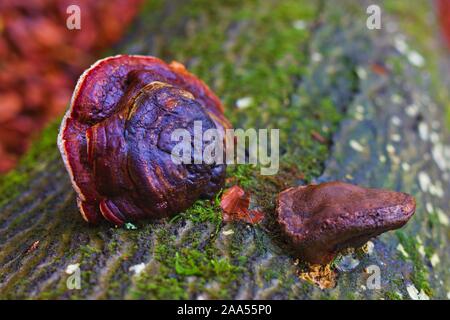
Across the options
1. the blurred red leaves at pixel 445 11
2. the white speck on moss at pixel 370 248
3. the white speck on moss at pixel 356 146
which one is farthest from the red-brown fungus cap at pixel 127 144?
the blurred red leaves at pixel 445 11

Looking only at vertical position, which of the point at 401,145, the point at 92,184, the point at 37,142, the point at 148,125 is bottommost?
the point at 401,145

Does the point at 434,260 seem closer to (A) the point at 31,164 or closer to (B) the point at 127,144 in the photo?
(B) the point at 127,144

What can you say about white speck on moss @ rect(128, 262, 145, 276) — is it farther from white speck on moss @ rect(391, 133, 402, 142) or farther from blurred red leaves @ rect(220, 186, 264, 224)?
white speck on moss @ rect(391, 133, 402, 142)

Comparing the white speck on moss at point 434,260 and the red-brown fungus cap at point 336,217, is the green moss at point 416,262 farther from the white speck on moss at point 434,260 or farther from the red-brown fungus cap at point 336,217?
the red-brown fungus cap at point 336,217

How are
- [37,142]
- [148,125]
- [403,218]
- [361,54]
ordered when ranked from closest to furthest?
1. [403,218]
2. [148,125]
3. [37,142]
4. [361,54]

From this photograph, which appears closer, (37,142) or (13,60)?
(37,142)

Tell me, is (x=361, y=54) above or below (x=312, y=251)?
above

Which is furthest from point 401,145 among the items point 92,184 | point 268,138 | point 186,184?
point 92,184

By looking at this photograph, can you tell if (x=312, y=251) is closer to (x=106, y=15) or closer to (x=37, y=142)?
(x=37, y=142)
